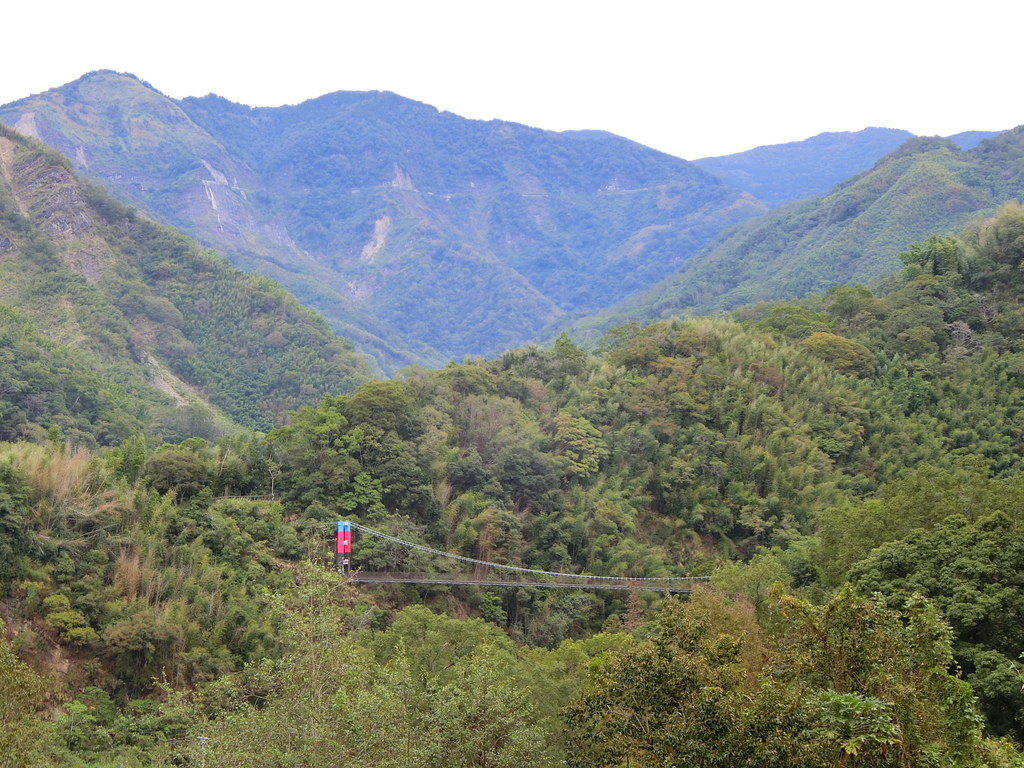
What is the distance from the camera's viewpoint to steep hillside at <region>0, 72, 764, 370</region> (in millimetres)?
147375

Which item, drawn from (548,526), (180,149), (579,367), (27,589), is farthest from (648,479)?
(180,149)

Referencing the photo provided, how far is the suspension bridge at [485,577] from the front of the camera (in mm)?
21972

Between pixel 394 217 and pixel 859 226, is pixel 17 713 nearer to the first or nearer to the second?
pixel 859 226

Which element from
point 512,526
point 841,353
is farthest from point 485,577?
point 841,353

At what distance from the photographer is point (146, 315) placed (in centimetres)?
6475

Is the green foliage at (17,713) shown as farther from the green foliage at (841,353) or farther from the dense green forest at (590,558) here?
the green foliage at (841,353)

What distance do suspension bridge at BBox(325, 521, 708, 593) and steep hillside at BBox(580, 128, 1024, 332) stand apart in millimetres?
43860

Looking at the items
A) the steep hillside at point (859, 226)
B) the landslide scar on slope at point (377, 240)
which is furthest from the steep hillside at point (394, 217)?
the steep hillside at point (859, 226)

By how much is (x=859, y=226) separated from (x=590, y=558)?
5936 cm

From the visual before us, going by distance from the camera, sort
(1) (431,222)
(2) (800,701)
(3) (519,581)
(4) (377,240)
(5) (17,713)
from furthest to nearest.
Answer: (1) (431,222) < (4) (377,240) < (3) (519,581) < (5) (17,713) < (2) (800,701)

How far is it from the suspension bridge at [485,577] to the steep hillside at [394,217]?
97306mm

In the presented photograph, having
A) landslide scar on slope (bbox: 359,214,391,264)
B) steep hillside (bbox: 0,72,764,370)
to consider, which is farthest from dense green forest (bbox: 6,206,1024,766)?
landslide scar on slope (bbox: 359,214,391,264)

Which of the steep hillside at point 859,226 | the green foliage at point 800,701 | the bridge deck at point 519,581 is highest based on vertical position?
the steep hillside at point 859,226

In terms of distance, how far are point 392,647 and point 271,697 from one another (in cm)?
538
